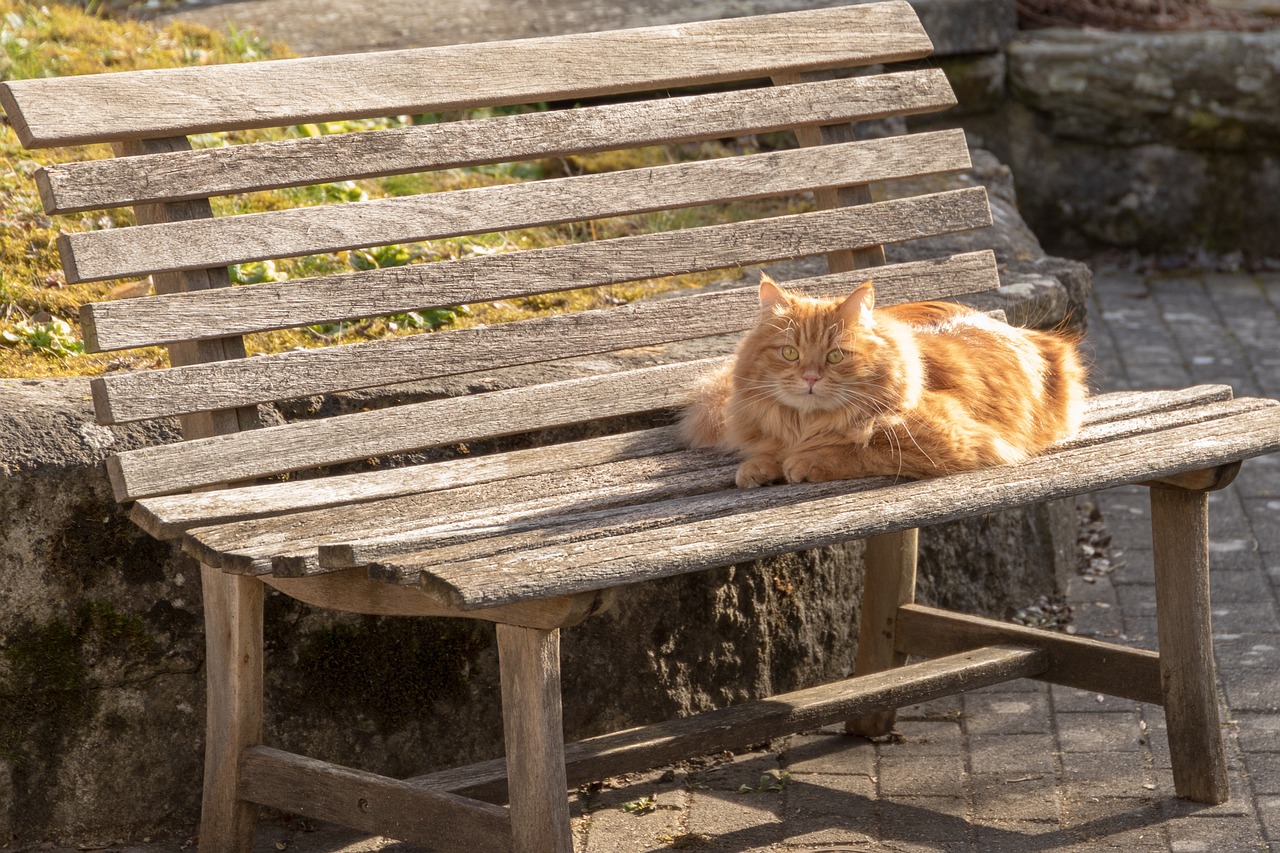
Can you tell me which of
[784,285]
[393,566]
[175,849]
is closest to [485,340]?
[784,285]

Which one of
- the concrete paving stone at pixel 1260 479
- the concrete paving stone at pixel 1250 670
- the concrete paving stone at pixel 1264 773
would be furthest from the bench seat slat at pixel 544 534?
the concrete paving stone at pixel 1260 479

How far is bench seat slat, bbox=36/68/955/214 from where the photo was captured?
9.03 ft

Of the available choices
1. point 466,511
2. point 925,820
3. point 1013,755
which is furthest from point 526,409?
point 1013,755

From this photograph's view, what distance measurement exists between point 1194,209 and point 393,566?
6.97 metres

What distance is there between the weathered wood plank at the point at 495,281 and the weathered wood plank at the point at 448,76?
332 mm

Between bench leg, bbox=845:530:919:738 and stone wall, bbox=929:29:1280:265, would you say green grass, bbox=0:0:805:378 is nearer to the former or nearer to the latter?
bench leg, bbox=845:530:919:738

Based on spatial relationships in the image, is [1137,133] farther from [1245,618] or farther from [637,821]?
[637,821]

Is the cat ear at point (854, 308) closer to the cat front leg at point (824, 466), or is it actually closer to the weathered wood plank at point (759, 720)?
the cat front leg at point (824, 466)

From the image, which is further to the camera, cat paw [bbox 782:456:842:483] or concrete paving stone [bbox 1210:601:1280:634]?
concrete paving stone [bbox 1210:601:1280:634]

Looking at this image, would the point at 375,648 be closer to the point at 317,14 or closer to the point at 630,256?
the point at 630,256

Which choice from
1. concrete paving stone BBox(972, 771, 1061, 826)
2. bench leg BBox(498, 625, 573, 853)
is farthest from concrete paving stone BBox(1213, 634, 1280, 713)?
bench leg BBox(498, 625, 573, 853)

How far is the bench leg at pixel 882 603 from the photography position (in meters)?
3.78

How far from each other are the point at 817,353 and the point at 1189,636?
1206 millimetres

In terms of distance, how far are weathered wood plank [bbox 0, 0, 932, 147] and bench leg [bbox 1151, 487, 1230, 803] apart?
4.62ft
